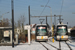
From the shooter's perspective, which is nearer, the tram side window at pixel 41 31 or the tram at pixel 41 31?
the tram at pixel 41 31

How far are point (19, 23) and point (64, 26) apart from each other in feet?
113

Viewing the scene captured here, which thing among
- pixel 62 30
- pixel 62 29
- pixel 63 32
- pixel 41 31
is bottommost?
pixel 63 32

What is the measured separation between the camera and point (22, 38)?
29969mm

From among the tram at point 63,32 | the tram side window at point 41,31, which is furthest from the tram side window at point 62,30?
the tram side window at point 41,31

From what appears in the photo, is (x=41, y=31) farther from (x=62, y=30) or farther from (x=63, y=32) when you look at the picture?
(x=63, y=32)

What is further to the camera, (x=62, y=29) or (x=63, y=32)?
(x=62, y=29)

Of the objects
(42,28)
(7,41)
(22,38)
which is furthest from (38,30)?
(7,41)

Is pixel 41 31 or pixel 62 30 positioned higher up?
pixel 62 30

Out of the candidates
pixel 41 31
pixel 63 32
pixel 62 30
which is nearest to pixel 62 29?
pixel 62 30

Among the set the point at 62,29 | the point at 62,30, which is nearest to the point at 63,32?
the point at 62,30

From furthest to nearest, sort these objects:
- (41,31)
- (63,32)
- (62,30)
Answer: (62,30) → (63,32) → (41,31)

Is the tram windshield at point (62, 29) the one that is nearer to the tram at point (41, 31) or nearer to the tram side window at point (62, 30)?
the tram side window at point (62, 30)

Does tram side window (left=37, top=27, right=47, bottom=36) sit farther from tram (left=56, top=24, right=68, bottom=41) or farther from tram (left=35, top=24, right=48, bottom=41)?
tram (left=56, top=24, right=68, bottom=41)

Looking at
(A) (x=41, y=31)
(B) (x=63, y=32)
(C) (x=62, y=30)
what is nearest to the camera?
(A) (x=41, y=31)
